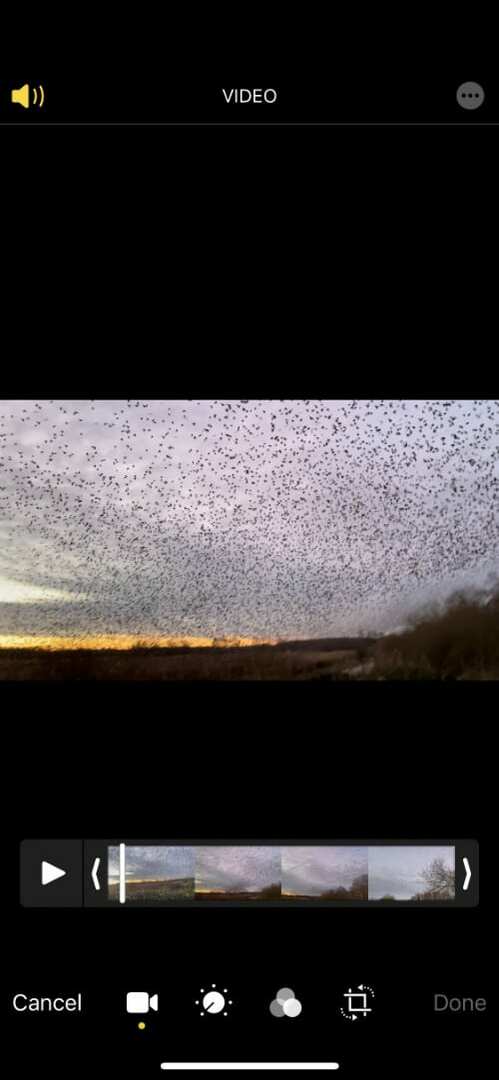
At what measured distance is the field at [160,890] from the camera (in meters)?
2.41

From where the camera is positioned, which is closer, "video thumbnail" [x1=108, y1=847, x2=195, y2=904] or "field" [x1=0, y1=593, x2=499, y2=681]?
"video thumbnail" [x1=108, y1=847, x2=195, y2=904]

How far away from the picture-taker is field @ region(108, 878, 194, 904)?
2.41m

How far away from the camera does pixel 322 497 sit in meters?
3.40

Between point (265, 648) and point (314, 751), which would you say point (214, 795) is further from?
point (265, 648)

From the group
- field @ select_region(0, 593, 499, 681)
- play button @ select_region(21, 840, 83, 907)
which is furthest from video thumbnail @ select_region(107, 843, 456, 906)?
field @ select_region(0, 593, 499, 681)
